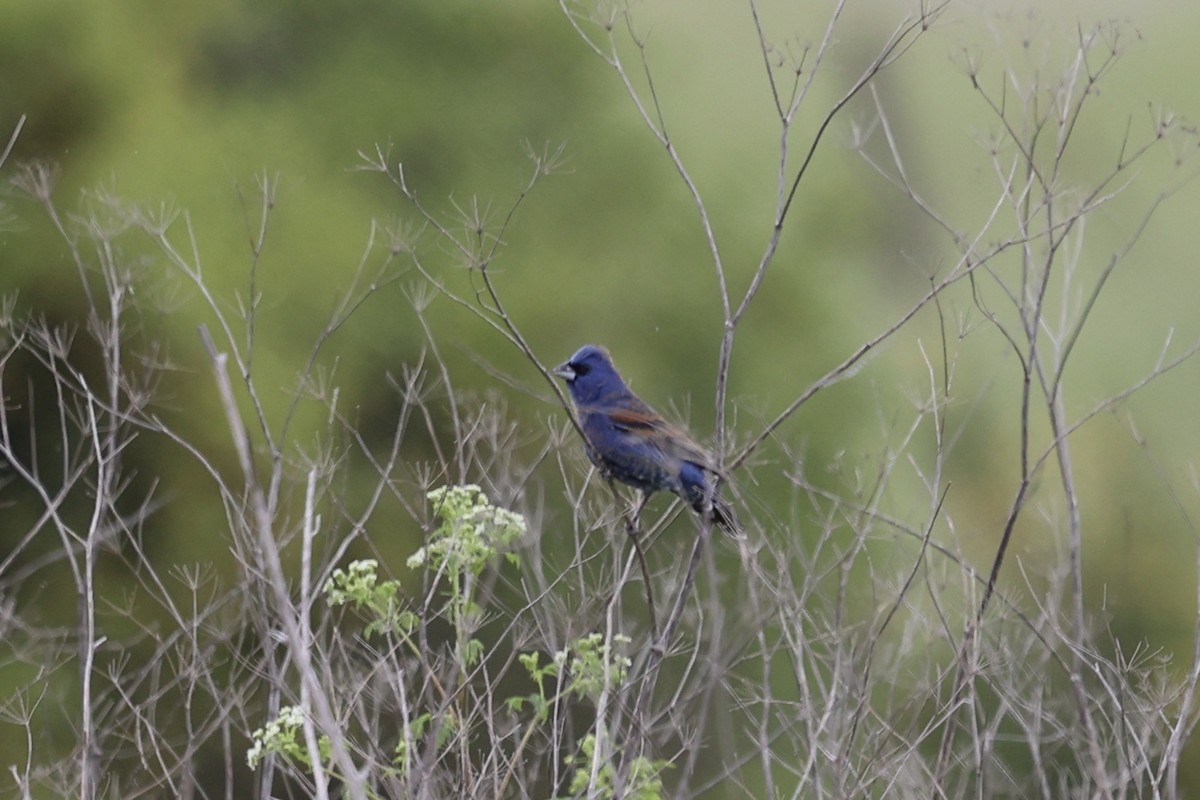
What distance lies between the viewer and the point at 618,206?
35.8ft

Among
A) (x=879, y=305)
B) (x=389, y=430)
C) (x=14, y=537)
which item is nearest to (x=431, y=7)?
(x=389, y=430)

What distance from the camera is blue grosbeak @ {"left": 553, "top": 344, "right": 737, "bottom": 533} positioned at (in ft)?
17.3

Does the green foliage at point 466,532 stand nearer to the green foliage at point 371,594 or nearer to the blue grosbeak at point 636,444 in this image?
the green foliage at point 371,594

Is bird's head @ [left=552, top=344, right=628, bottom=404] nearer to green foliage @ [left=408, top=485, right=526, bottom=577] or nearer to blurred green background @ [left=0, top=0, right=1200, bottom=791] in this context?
green foliage @ [left=408, top=485, right=526, bottom=577]

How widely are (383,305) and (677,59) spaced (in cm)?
310

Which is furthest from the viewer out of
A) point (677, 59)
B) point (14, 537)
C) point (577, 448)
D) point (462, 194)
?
point (677, 59)

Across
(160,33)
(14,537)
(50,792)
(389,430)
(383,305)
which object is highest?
(160,33)

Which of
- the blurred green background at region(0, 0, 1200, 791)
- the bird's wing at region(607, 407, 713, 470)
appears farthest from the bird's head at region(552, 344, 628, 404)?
Result: the blurred green background at region(0, 0, 1200, 791)

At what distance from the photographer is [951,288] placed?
1118 centimetres

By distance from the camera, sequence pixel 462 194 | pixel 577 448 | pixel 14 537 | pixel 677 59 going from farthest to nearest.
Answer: pixel 677 59 < pixel 462 194 < pixel 14 537 < pixel 577 448

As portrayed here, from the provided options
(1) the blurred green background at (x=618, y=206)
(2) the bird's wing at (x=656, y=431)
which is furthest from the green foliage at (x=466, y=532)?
(1) the blurred green background at (x=618, y=206)

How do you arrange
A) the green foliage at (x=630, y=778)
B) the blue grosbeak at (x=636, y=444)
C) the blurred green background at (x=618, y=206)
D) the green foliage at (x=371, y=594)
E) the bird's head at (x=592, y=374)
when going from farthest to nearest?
the blurred green background at (x=618, y=206)
the bird's head at (x=592, y=374)
the blue grosbeak at (x=636, y=444)
the green foliage at (x=371, y=594)
the green foliage at (x=630, y=778)

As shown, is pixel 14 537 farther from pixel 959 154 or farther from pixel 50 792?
pixel 959 154

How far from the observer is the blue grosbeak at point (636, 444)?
528 centimetres
